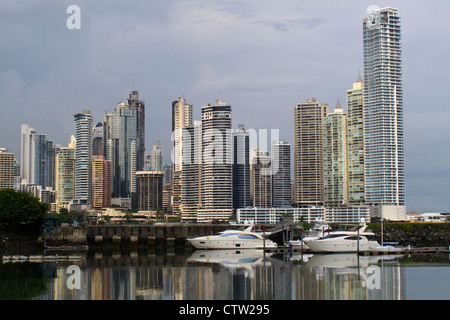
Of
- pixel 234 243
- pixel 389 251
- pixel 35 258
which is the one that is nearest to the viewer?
pixel 35 258

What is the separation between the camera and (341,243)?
76.5 metres

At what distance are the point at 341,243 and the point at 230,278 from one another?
97.7 feet

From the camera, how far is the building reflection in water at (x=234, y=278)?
4131 centimetres

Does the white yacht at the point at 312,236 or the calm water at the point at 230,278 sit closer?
the calm water at the point at 230,278

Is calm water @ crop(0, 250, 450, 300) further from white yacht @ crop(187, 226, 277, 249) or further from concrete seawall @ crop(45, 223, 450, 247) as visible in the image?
concrete seawall @ crop(45, 223, 450, 247)

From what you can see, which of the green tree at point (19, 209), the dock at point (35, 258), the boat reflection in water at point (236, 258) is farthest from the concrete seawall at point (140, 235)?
the dock at point (35, 258)

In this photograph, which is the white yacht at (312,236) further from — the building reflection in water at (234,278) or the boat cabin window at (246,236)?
the building reflection in water at (234,278)

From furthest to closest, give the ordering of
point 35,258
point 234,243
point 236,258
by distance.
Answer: point 234,243 < point 236,258 < point 35,258

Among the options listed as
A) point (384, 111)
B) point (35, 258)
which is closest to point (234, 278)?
point (35, 258)

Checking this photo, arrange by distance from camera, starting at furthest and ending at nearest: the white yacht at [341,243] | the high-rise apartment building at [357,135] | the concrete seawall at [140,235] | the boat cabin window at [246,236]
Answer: the high-rise apartment building at [357,135] → the concrete seawall at [140,235] → the boat cabin window at [246,236] → the white yacht at [341,243]

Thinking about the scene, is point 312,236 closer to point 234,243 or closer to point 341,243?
point 341,243

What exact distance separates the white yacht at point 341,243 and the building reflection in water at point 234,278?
3.78 m
